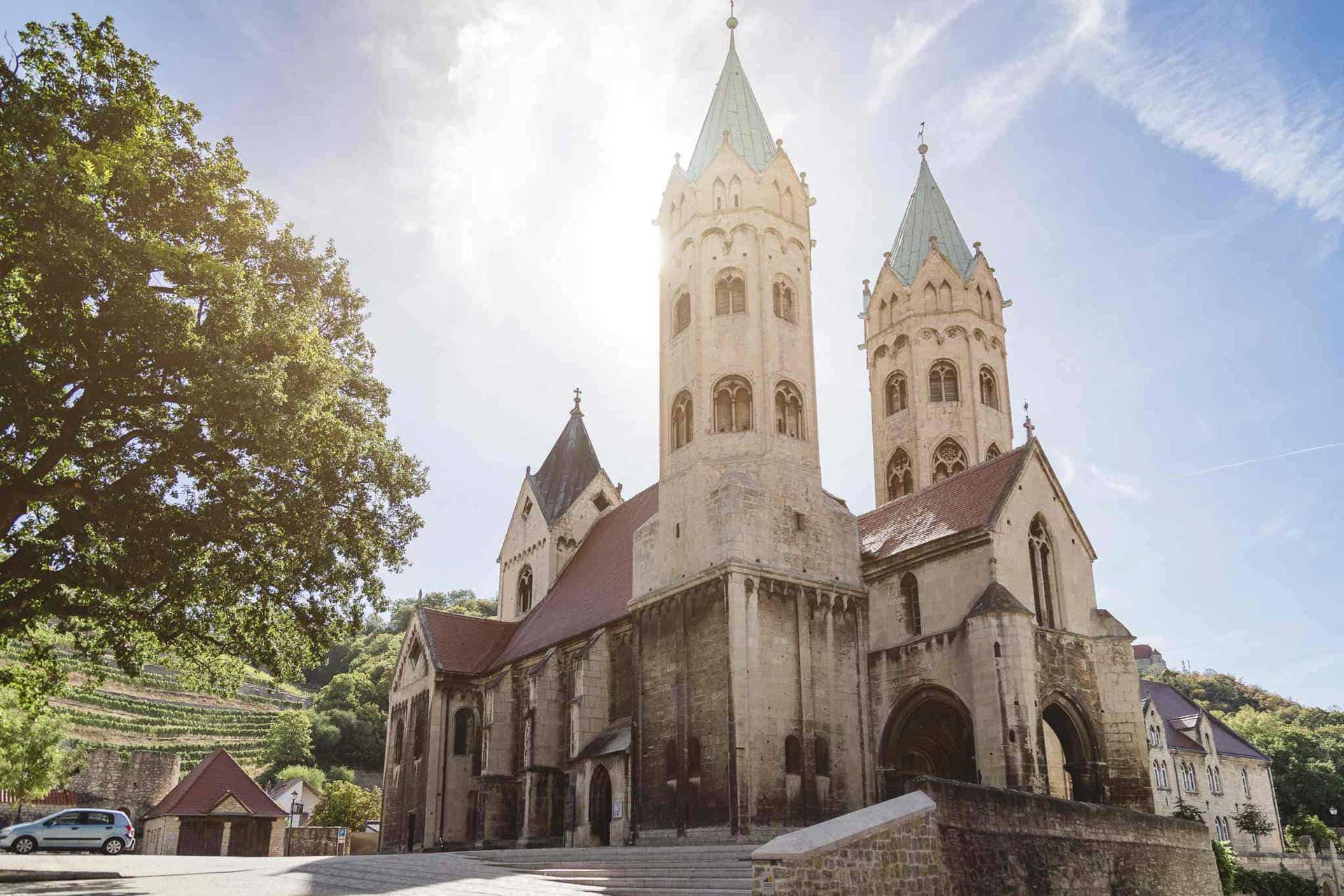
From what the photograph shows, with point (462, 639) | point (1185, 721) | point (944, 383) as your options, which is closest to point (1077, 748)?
point (944, 383)

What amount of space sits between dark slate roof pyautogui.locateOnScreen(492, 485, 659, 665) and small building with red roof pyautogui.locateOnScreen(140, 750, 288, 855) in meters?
11.3

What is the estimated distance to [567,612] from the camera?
120 ft

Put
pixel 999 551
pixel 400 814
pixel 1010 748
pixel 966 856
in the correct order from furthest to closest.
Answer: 1. pixel 400 814
2. pixel 999 551
3. pixel 1010 748
4. pixel 966 856

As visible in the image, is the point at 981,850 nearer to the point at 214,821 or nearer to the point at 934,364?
the point at 934,364

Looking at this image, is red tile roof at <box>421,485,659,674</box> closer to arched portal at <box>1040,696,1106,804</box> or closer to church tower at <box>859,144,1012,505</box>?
church tower at <box>859,144,1012,505</box>

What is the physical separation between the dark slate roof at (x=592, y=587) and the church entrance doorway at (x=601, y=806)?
4.67 m

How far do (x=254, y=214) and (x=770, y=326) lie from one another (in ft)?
50.6

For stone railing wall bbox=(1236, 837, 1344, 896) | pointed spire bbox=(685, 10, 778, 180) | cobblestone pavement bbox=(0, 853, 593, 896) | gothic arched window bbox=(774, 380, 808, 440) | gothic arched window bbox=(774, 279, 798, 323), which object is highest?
pointed spire bbox=(685, 10, 778, 180)

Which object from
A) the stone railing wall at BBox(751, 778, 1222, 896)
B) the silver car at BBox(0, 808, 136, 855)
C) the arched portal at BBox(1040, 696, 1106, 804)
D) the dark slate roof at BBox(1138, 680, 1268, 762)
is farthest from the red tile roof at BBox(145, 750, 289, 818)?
the dark slate roof at BBox(1138, 680, 1268, 762)

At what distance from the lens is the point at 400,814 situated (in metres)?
38.6

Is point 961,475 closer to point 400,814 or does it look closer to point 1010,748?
point 1010,748

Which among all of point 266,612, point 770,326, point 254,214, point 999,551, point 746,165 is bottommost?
point 266,612

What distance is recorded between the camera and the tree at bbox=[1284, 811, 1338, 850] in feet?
192

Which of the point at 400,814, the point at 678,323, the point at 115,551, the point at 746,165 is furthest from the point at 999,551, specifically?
the point at 400,814
